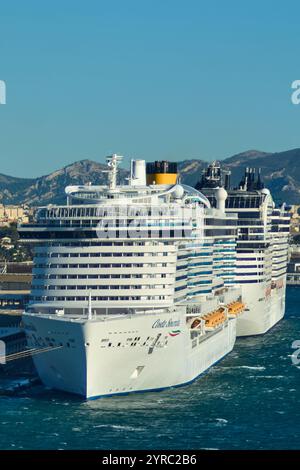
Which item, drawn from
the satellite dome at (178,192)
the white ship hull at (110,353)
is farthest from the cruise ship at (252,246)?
the white ship hull at (110,353)

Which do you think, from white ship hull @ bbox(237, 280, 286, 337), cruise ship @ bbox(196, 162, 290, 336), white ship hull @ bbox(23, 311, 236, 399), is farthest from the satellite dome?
white ship hull @ bbox(237, 280, 286, 337)

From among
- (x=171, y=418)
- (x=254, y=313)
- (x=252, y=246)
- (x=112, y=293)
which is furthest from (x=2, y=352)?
(x=252, y=246)

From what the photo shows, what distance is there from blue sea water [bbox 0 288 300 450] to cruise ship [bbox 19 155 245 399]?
1.31 metres

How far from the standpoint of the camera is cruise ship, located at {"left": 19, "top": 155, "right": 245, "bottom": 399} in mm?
58469

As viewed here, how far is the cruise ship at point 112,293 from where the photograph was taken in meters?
58.5

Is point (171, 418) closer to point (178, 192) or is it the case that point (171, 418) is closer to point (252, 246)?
point (178, 192)

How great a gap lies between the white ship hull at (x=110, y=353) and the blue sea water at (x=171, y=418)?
75cm

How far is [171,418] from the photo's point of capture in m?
56.4

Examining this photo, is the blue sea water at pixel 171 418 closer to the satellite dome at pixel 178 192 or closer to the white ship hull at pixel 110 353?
the white ship hull at pixel 110 353

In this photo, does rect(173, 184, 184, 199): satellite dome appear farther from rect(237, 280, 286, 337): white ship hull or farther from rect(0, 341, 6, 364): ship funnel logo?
rect(237, 280, 286, 337): white ship hull

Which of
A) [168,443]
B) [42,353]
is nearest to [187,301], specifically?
[42,353]

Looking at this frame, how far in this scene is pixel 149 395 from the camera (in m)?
61.0

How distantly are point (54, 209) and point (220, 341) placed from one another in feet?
55.8

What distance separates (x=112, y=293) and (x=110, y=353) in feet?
11.6
